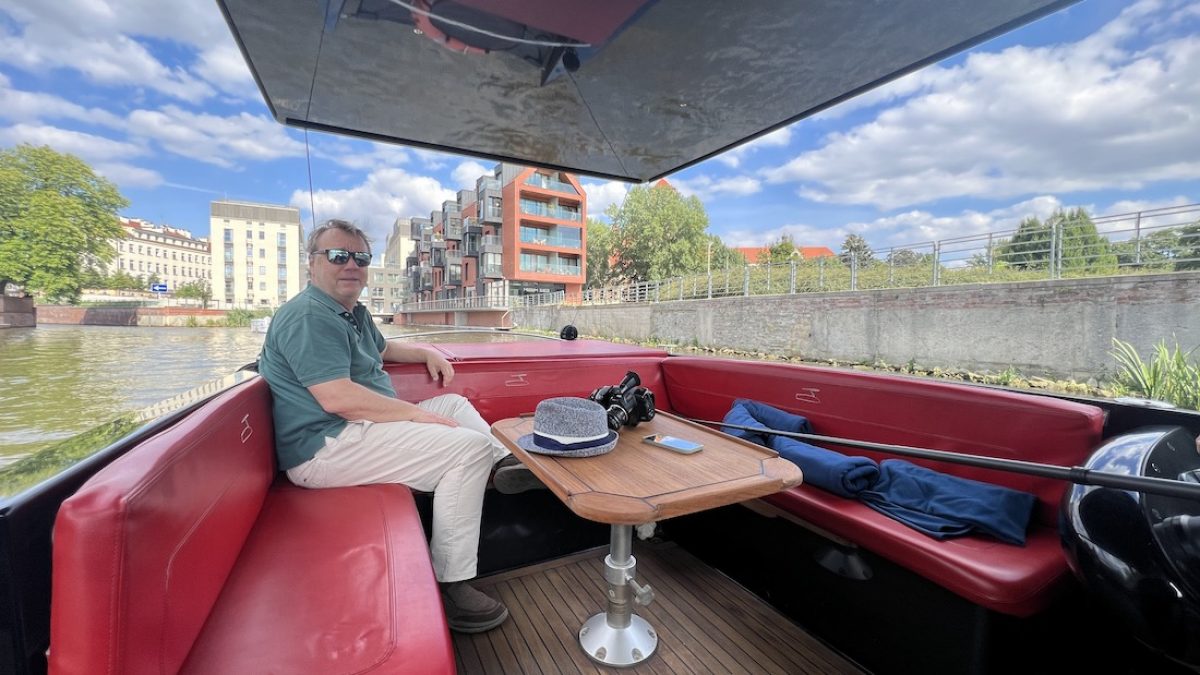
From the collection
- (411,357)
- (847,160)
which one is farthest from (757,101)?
(847,160)

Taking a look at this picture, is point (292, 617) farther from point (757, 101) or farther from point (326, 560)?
point (757, 101)

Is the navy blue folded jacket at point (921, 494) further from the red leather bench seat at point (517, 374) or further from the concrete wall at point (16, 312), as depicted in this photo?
the concrete wall at point (16, 312)

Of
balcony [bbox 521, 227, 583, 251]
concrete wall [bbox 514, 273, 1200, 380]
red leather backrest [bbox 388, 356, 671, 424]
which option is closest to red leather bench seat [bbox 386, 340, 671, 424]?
red leather backrest [bbox 388, 356, 671, 424]

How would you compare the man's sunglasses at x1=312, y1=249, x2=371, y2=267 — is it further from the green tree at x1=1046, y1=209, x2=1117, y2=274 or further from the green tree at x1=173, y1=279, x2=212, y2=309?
the green tree at x1=1046, y1=209, x2=1117, y2=274

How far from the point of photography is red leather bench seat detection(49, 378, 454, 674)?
23.5 inches

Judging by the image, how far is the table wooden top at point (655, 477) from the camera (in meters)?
0.98

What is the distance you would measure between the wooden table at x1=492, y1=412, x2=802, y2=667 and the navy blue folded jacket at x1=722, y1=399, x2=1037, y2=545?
1.18ft

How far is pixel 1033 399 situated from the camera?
Result: 4.69 ft

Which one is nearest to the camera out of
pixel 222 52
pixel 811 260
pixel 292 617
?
pixel 292 617

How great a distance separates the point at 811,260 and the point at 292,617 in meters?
10.5

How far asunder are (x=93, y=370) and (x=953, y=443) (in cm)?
365

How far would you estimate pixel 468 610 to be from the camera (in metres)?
1.56

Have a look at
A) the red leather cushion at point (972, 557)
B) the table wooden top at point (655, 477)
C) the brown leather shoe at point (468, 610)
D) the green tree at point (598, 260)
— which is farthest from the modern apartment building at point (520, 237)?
the red leather cushion at point (972, 557)

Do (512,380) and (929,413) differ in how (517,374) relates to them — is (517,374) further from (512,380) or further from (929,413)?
(929,413)
